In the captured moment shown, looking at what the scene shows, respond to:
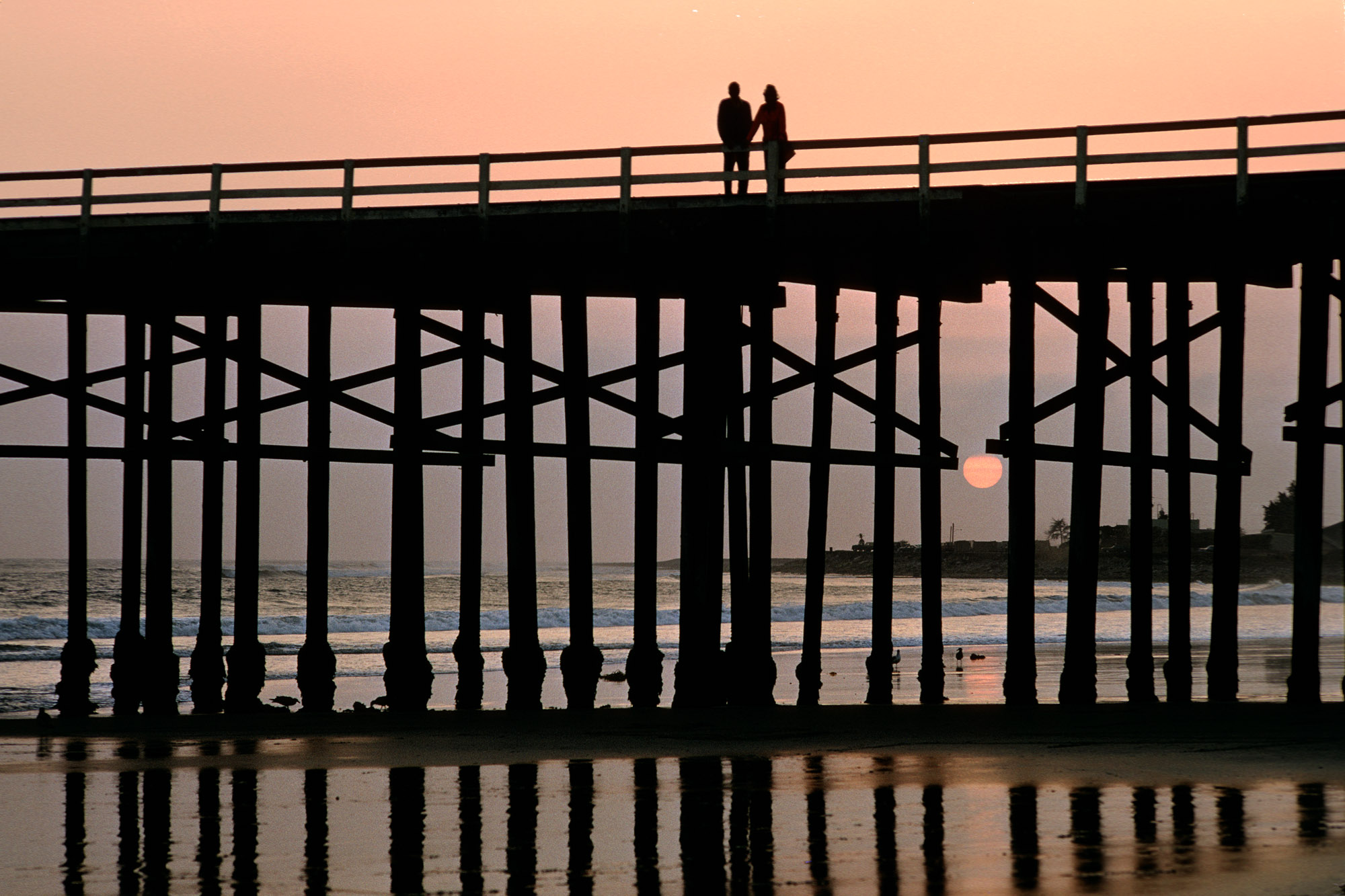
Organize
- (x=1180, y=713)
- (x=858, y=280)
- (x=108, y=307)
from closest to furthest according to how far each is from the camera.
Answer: (x=1180, y=713) < (x=858, y=280) < (x=108, y=307)

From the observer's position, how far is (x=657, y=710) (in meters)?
14.7

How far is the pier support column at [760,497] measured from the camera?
14.9 meters

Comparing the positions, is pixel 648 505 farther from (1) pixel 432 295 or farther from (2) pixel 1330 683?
(2) pixel 1330 683

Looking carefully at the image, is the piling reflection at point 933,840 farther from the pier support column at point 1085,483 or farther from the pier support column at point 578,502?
the pier support column at point 578,502

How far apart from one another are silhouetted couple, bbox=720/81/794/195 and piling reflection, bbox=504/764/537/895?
672cm

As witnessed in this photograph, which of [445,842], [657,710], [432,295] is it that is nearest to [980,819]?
[445,842]

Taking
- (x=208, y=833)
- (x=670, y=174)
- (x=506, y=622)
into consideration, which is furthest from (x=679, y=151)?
(x=506, y=622)

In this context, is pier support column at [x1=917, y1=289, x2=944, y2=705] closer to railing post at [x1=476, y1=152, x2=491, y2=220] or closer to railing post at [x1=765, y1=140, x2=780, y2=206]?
railing post at [x1=765, y1=140, x2=780, y2=206]

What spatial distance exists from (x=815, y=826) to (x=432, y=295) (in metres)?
10.5

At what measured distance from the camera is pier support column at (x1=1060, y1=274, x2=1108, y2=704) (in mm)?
14109

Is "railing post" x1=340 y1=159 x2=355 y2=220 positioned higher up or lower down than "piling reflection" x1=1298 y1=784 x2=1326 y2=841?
higher up

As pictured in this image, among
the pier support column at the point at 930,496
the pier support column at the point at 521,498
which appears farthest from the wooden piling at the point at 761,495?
the pier support column at the point at 521,498

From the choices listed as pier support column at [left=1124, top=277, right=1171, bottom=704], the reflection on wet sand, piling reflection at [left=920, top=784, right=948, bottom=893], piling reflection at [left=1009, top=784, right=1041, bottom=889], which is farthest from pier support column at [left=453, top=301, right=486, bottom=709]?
piling reflection at [left=1009, top=784, right=1041, bottom=889]

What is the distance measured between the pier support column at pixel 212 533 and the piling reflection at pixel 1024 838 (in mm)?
9470
